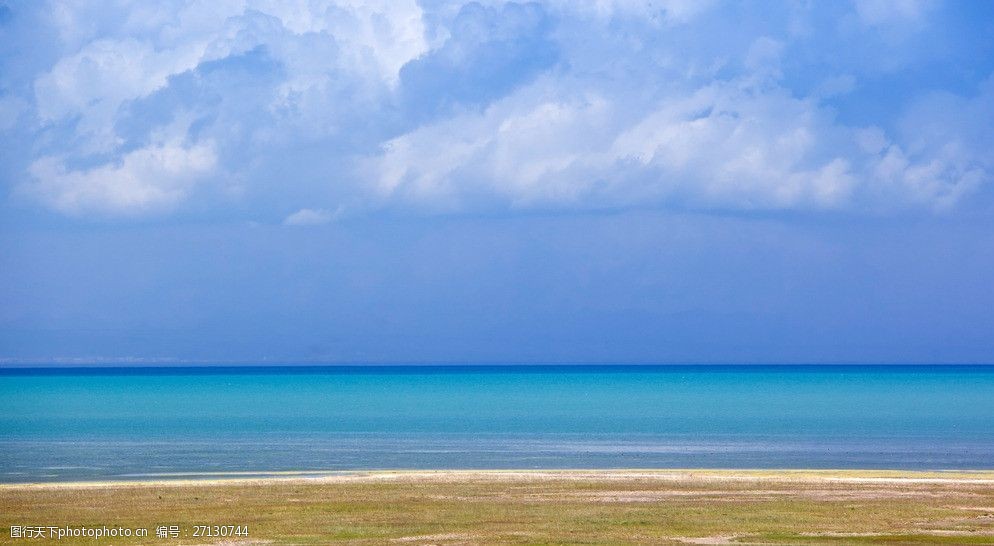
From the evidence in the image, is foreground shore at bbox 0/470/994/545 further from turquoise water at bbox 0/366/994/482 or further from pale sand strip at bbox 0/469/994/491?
turquoise water at bbox 0/366/994/482

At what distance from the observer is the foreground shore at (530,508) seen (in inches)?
1059

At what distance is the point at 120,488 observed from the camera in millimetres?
35625

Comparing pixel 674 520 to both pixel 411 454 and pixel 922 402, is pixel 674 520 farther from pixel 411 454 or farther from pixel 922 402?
pixel 922 402

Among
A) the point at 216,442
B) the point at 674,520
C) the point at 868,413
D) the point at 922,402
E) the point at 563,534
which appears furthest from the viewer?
the point at 922,402

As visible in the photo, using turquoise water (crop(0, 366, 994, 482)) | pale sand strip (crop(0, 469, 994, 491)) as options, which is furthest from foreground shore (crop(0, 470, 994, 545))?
turquoise water (crop(0, 366, 994, 482))

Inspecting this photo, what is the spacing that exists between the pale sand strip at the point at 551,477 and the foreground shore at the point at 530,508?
98 millimetres

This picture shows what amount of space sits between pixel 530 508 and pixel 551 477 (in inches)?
280

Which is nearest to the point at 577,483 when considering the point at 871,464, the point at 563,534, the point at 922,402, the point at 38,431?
the point at 563,534

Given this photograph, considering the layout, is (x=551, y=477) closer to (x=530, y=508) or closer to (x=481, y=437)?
(x=530, y=508)

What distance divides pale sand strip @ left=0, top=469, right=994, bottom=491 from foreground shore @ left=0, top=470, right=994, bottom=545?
0.10 meters

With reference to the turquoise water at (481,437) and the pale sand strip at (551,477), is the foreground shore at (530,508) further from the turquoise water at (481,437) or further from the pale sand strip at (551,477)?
the turquoise water at (481,437)

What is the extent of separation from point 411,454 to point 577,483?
54.4ft

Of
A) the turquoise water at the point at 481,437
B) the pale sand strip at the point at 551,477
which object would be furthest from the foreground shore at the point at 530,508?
the turquoise water at the point at 481,437

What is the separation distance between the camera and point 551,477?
1491 inches
